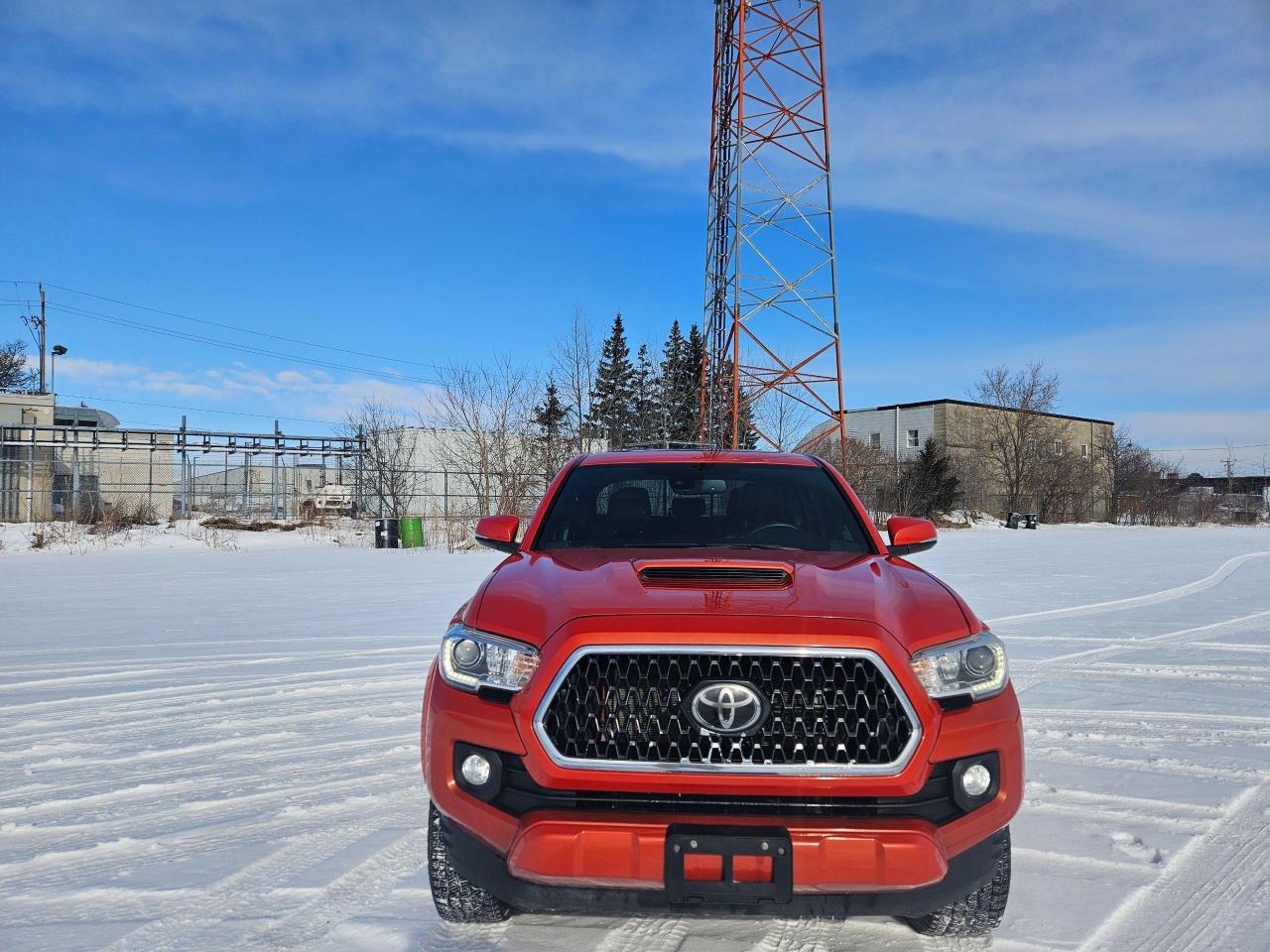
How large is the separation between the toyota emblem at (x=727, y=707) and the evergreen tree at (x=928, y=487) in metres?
38.7

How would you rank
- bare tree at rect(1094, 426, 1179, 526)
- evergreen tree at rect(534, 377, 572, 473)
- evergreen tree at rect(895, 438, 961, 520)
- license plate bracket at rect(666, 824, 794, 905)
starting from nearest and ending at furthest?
license plate bracket at rect(666, 824, 794, 905) < evergreen tree at rect(534, 377, 572, 473) < evergreen tree at rect(895, 438, 961, 520) < bare tree at rect(1094, 426, 1179, 526)

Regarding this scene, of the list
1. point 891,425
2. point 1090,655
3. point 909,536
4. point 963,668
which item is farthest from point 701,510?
point 891,425

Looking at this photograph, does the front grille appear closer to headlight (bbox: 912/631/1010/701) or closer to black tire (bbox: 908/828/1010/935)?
headlight (bbox: 912/631/1010/701)

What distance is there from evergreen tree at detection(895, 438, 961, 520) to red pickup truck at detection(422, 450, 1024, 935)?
38.4 meters

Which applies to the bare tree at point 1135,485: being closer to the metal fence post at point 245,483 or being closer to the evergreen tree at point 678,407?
the evergreen tree at point 678,407

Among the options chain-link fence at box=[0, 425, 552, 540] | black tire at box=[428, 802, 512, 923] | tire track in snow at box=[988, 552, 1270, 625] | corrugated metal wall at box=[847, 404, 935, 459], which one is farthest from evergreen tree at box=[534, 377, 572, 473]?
corrugated metal wall at box=[847, 404, 935, 459]

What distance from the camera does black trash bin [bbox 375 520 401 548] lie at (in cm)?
2266

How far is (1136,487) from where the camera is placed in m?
57.8

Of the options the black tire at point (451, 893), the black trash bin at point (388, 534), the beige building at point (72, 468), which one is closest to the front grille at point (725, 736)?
the black tire at point (451, 893)

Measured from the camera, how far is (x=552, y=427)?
26.2 meters

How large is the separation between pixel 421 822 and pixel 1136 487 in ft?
208

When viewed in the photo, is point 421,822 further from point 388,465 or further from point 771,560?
point 388,465

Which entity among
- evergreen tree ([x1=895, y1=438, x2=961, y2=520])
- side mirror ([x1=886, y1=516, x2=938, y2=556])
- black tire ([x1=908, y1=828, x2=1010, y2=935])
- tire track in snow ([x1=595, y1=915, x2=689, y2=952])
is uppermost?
evergreen tree ([x1=895, y1=438, x2=961, y2=520])

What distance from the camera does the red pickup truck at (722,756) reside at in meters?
2.25
